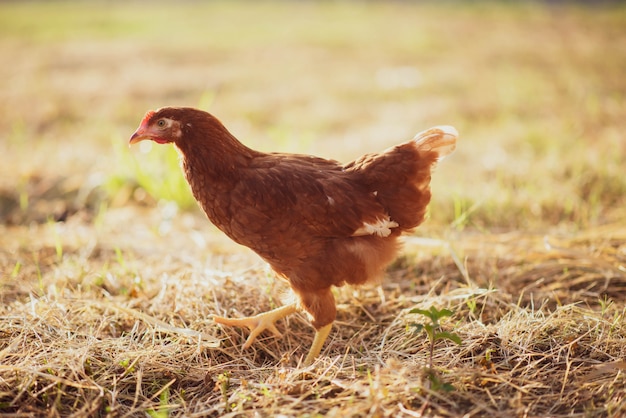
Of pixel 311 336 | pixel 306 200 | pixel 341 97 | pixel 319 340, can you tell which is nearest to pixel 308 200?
pixel 306 200

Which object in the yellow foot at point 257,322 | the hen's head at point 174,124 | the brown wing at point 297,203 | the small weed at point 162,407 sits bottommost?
the small weed at point 162,407


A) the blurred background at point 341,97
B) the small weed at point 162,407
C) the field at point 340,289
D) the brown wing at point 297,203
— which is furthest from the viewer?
the blurred background at point 341,97

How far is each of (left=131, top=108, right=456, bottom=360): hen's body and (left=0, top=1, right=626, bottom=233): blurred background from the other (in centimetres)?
79

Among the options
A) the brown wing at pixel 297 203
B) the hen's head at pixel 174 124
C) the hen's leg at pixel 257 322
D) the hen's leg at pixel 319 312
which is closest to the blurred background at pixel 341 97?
the brown wing at pixel 297 203

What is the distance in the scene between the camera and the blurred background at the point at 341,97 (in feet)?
14.6

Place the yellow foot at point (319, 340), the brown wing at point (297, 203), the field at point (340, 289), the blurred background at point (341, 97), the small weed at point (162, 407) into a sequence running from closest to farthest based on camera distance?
the small weed at point (162, 407) → the field at point (340, 289) → the brown wing at point (297, 203) → the yellow foot at point (319, 340) → the blurred background at point (341, 97)

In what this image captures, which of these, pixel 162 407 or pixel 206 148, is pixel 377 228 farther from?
pixel 162 407

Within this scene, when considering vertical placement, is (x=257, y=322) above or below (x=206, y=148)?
below

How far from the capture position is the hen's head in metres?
2.50

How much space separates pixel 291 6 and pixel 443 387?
16.1m

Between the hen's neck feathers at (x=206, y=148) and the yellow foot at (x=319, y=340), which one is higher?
the hen's neck feathers at (x=206, y=148)

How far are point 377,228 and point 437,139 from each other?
0.55 m

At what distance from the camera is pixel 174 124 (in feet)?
8.27

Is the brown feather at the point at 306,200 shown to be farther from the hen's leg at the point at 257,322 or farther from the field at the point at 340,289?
the field at the point at 340,289
